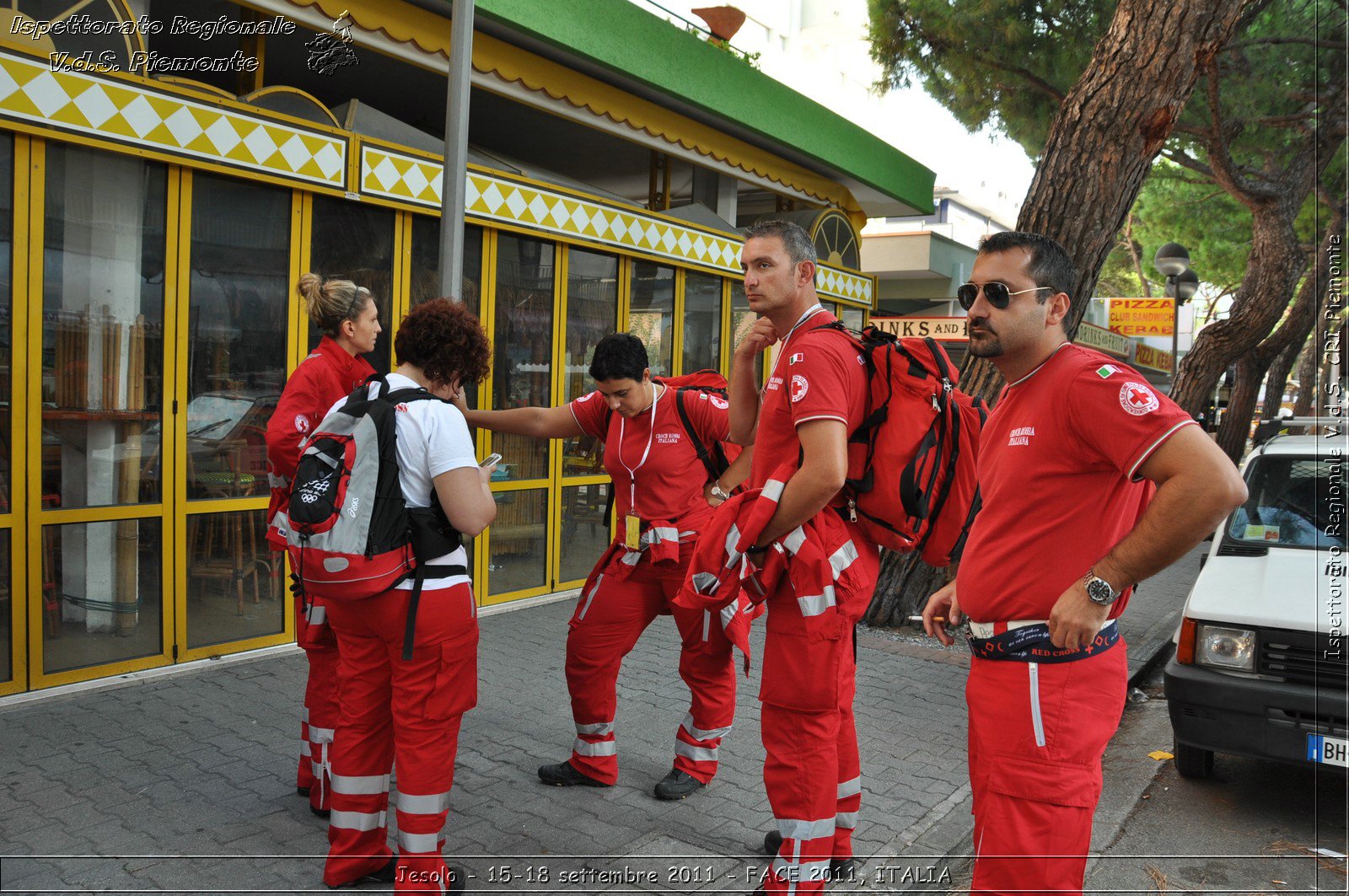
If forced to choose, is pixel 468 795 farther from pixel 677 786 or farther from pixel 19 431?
pixel 19 431

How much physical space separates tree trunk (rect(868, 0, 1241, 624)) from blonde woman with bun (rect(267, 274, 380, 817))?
478 centimetres

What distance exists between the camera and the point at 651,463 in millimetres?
4578

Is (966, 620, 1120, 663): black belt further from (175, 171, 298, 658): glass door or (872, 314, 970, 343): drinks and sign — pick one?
(872, 314, 970, 343): drinks and sign

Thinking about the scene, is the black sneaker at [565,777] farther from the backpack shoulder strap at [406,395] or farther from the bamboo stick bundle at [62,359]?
the bamboo stick bundle at [62,359]

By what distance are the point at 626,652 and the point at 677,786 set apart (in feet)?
2.13

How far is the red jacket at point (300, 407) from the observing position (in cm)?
392

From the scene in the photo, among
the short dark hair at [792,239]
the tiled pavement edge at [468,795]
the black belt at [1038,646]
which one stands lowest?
the tiled pavement edge at [468,795]

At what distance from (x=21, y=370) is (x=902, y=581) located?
6.22 m

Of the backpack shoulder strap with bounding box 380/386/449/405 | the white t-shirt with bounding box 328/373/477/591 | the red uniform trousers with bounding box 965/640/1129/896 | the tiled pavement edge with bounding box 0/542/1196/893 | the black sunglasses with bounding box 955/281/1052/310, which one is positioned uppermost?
the black sunglasses with bounding box 955/281/1052/310

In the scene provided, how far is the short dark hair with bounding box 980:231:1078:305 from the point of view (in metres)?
2.75

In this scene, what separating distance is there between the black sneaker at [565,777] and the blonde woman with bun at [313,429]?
3.17 feet

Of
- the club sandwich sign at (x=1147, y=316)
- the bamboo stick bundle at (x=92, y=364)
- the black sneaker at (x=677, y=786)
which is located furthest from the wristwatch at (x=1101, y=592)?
the club sandwich sign at (x=1147, y=316)

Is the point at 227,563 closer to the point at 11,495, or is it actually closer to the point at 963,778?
the point at 11,495

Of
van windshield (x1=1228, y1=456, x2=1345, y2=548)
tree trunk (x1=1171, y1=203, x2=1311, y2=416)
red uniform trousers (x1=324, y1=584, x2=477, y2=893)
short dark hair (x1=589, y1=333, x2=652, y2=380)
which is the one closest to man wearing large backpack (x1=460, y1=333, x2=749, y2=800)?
short dark hair (x1=589, y1=333, x2=652, y2=380)
